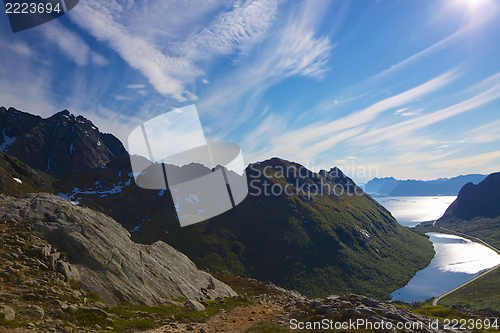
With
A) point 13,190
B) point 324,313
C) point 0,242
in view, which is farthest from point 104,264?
point 13,190

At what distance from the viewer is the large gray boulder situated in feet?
70.8

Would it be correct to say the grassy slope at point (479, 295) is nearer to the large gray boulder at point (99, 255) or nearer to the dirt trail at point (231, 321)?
the dirt trail at point (231, 321)

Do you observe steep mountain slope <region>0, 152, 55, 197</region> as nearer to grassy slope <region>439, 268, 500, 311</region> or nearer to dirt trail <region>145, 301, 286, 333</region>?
dirt trail <region>145, 301, 286, 333</region>

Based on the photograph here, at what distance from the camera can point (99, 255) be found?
2362cm

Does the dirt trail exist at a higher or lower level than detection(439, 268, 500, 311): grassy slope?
higher

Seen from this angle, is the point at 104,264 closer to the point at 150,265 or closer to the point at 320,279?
the point at 150,265

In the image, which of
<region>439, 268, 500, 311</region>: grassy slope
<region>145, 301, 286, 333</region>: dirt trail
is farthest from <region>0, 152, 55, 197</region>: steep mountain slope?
<region>439, 268, 500, 311</region>: grassy slope

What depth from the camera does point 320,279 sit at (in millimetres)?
177375

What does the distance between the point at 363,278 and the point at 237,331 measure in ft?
689

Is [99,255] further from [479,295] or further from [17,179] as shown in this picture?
[479,295]

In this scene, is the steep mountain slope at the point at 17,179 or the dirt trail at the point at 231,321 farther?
the steep mountain slope at the point at 17,179

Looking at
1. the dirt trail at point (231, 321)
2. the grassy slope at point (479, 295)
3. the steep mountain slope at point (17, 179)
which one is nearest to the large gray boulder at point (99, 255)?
the dirt trail at point (231, 321)

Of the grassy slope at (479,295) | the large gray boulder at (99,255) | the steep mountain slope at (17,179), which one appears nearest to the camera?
the large gray boulder at (99,255)

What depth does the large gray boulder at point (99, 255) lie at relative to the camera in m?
21.6
